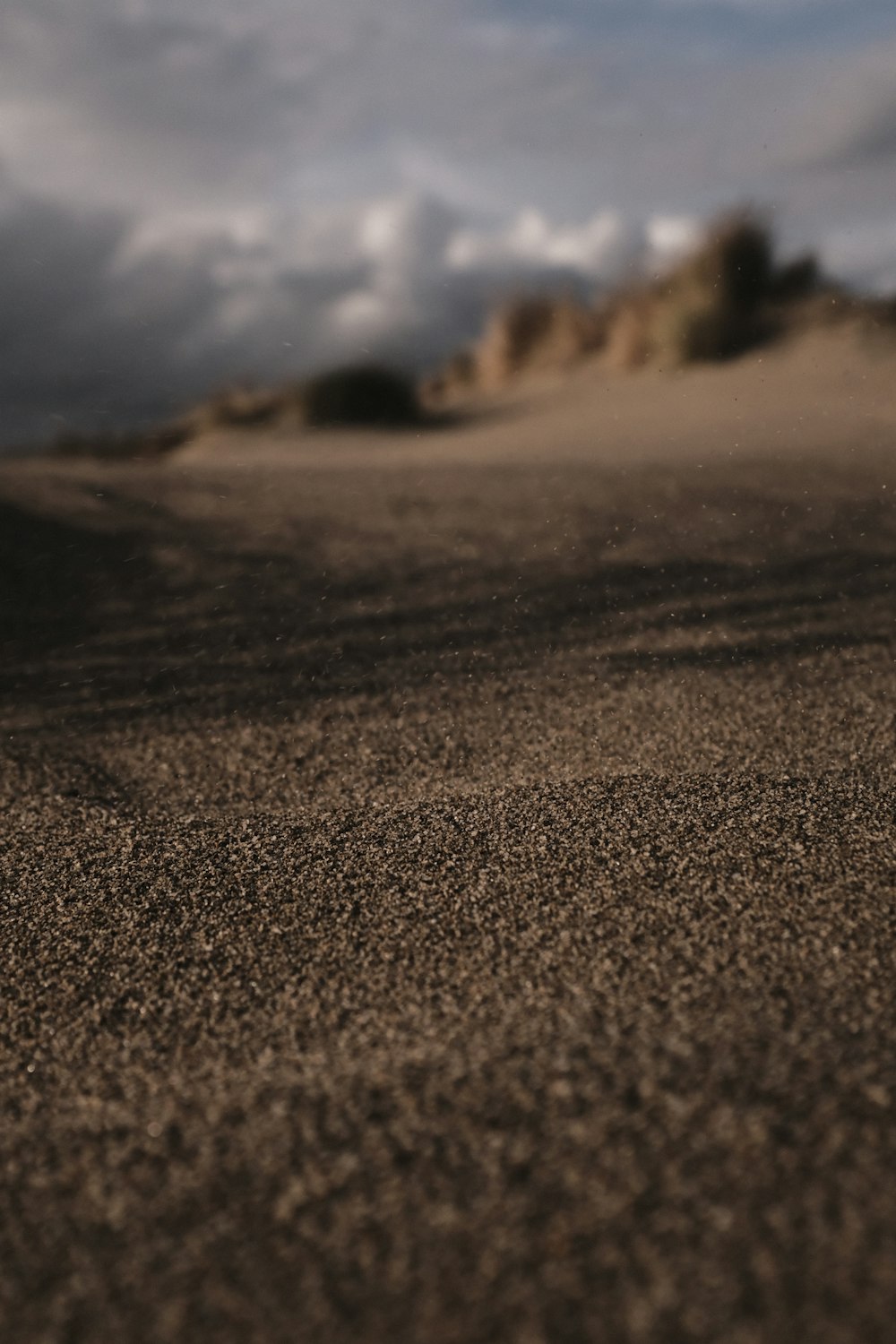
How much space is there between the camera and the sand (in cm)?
113

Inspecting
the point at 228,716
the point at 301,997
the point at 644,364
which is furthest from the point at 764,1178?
the point at 644,364

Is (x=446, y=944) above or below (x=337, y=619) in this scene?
below

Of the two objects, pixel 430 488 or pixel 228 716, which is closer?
pixel 228 716

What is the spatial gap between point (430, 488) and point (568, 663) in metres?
2.63

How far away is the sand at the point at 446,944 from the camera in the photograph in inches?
44.7

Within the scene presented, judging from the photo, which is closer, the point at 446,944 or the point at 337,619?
the point at 446,944

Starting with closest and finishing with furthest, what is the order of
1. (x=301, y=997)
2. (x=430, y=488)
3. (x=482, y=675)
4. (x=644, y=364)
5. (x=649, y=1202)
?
1. (x=649, y=1202)
2. (x=301, y=997)
3. (x=482, y=675)
4. (x=430, y=488)
5. (x=644, y=364)

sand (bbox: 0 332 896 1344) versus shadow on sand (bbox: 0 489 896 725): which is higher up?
shadow on sand (bbox: 0 489 896 725)

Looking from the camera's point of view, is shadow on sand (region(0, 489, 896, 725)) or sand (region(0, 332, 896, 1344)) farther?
shadow on sand (region(0, 489, 896, 725))

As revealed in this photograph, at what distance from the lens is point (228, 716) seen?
3.18 meters

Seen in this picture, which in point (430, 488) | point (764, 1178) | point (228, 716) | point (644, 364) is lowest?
point (764, 1178)

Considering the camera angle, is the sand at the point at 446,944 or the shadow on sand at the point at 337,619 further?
the shadow on sand at the point at 337,619

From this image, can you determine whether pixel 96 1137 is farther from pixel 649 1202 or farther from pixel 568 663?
pixel 568 663

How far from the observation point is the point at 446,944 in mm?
1830
